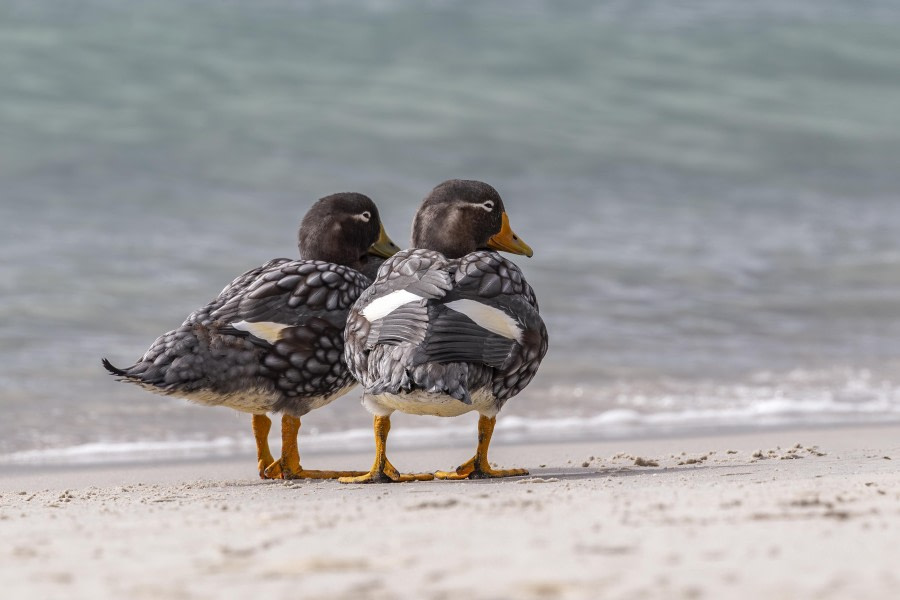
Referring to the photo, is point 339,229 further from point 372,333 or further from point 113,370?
point 113,370

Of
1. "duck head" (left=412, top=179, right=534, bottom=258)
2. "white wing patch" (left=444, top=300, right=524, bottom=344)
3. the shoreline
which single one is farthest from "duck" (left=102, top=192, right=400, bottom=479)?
the shoreline

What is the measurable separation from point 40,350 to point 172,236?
3.55m

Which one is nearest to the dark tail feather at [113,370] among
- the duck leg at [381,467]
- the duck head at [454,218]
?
the duck leg at [381,467]

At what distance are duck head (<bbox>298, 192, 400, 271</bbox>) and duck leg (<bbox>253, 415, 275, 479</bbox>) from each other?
31.6 inches

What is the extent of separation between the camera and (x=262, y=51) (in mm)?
17719

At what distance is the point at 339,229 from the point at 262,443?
1.06 metres

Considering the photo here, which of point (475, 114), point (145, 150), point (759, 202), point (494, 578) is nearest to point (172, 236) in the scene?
point (145, 150)

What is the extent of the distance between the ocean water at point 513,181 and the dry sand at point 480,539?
2522 millimetres

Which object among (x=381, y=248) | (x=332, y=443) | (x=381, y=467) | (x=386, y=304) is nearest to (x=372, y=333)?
(x=386, y=304)

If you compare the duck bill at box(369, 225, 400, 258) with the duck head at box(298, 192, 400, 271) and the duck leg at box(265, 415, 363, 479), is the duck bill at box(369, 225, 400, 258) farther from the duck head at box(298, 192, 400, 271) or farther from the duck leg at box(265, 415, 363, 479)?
the duck leg at box(265, 415, 363, 479)

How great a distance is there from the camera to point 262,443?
19.2 ft

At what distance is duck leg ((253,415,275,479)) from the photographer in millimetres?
5797

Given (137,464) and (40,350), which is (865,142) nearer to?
(40,350)

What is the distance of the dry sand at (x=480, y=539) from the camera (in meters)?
2.74
